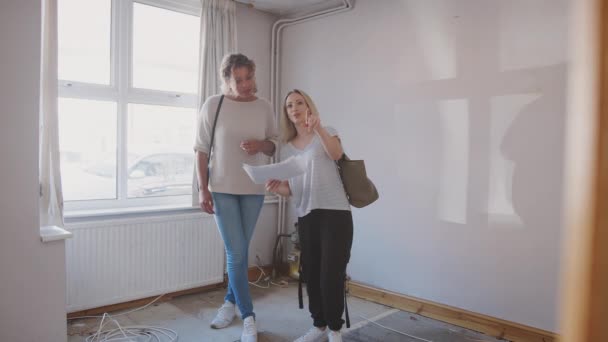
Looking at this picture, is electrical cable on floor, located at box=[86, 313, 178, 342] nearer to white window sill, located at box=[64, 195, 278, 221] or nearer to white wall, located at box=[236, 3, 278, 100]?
white window sill, located at box=[64, 195, 278, 221]

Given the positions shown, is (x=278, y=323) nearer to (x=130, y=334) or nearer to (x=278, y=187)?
(x=130, y=334)

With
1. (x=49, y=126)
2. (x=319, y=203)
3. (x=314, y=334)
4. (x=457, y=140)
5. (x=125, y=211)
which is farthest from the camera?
(x=125, y=211)

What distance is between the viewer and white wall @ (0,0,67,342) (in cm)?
195

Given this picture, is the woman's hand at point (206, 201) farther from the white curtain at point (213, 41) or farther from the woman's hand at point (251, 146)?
the white curtain at point (213, 41)

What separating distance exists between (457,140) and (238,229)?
1.47m

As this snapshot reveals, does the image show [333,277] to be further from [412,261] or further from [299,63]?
[299,63]

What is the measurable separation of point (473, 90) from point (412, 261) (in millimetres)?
1192

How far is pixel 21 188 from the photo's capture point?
2.01 meters

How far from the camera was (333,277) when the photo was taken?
216 centimetres

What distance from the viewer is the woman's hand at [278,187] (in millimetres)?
2213

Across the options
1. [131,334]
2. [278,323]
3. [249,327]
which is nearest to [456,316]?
[278,323]

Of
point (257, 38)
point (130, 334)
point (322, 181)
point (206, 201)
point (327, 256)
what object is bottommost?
point (130, 334)

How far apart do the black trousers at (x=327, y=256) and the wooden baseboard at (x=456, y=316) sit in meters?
0.94

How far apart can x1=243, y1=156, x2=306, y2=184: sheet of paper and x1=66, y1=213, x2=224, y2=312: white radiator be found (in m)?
1.24
